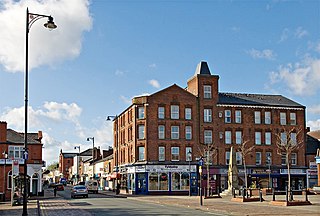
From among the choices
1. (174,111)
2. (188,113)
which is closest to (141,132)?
(174,111)

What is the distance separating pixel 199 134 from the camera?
68062 millimetres

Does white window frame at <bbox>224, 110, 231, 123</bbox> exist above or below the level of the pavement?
above

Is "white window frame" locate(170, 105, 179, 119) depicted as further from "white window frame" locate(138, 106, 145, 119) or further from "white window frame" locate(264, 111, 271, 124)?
"white window frame" locate(264, 111, 271, 124)

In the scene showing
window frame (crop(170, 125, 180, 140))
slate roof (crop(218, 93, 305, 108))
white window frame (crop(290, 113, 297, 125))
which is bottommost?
window frame (crop(170, 125, 180, 140))

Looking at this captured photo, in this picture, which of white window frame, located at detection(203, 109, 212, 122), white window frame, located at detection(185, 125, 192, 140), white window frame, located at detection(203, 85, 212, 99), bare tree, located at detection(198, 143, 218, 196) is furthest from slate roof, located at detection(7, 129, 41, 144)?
white window frame, located at detection(203, 85, 212, 99)

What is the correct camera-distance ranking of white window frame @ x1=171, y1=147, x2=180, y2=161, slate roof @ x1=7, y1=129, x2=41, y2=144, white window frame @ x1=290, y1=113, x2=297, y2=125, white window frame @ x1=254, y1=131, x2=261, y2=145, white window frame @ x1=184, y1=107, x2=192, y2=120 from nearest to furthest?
slate roof @ x1=7, y1=129, x2=41, y2=144 → white window frame @ x1=171, y1=147, x2=180, y2=161 → white window frame @ x1=184, y1=107, x2=192, y2=120 → white window frame @ x1=254, y1=131, x2=261, y2=145 → white window frame @ x1=290, y1=113, x2=297, y2=125

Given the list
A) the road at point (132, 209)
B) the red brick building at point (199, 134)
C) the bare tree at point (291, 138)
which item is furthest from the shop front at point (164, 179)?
the road at point (132, 209)

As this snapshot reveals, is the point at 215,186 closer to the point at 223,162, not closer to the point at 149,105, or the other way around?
the point at 223,162

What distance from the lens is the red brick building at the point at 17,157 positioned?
5362 centimetres

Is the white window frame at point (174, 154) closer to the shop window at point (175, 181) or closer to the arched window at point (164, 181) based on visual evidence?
the shop window at point (175, 181)

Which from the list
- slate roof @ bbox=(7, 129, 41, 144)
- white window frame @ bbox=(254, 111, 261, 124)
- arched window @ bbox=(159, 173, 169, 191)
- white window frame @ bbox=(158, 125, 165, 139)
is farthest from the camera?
white window frame @ bbox=(254, 111, 261, 124)

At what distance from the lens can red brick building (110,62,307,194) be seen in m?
66.2

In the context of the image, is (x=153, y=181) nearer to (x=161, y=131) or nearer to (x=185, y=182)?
(x=185, y=182)

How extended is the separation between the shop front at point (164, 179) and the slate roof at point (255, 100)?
1099cm
